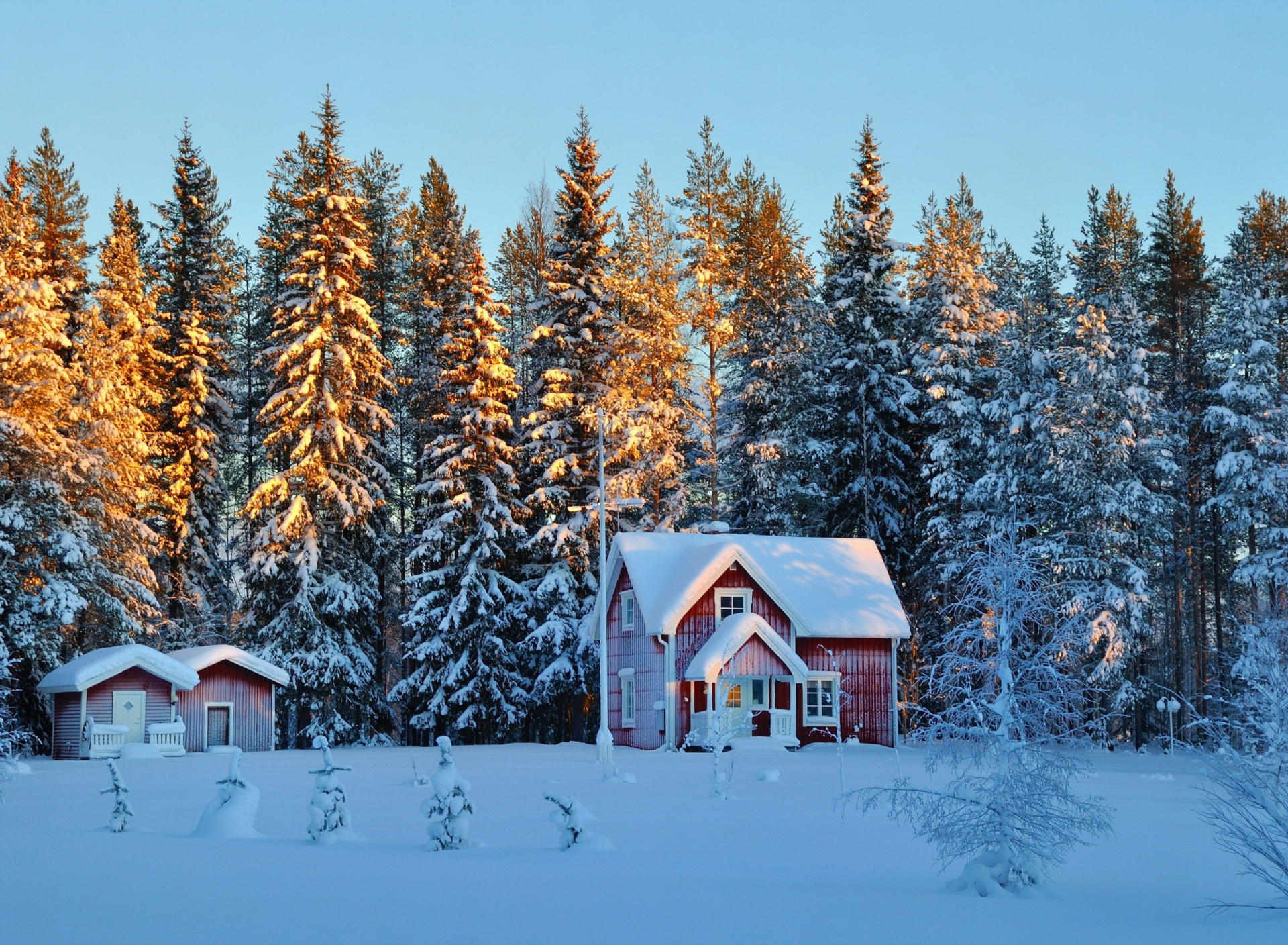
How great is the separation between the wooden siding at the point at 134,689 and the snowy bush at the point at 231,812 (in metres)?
21.3

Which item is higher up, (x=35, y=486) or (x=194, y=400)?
(x=194, y=400)

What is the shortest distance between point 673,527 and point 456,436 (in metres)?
7.56

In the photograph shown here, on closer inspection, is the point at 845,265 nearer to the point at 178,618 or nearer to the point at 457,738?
the point at 457,738

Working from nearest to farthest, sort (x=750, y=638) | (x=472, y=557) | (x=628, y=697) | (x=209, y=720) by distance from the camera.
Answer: (x=750, y=638) → (x=209, y=720) → (x=628, y=697) → (x=472, y=557)

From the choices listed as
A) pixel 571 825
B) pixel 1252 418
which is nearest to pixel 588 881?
pixel 571 825

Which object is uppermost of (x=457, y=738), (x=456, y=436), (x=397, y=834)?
(x=456, y=436)

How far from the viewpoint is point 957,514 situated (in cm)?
3975

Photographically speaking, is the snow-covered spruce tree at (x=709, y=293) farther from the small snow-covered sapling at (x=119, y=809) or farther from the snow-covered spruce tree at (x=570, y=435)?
the small snow-covered sapling at (x=119, y=809)

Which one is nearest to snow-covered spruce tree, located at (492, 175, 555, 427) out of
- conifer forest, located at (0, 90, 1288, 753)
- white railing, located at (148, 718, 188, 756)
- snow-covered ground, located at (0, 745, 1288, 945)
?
conifer forest, located at (0, 90, 1288, 753)

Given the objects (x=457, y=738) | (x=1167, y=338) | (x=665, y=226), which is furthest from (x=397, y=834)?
(x=1167, y=338)

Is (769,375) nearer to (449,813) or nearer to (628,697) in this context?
(628,697)

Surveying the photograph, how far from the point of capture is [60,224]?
39938mm

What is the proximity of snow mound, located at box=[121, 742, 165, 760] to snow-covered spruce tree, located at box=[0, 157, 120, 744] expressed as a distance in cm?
251

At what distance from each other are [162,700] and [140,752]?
6.78 feet
